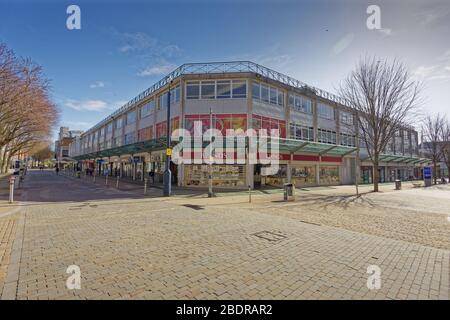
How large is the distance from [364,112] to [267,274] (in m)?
22.9

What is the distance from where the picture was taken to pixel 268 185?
24484mm

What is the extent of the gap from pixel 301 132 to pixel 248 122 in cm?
930

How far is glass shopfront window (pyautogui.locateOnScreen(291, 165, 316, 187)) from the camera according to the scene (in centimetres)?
2572

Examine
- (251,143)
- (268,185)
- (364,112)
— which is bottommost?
(268,185)

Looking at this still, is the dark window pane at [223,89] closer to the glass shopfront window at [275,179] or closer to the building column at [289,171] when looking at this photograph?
the glass shopfront window at [275,179]

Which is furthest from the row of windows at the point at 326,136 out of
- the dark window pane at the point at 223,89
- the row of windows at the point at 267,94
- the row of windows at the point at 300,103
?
the dark window pane at the point at 223,89

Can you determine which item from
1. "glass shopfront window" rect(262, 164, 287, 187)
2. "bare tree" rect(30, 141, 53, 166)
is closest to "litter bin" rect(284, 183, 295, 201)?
"glass shopfront window" rect(262, 164, 287, 187)

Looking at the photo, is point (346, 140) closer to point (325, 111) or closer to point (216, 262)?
point (325, 111)

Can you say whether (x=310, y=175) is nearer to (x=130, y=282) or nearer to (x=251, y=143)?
(x=251, y=143)

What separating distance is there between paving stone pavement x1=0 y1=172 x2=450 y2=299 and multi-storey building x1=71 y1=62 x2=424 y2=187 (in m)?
14.4

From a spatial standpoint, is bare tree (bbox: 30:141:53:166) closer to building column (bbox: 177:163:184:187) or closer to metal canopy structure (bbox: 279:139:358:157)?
building column (bbox: 177:163:184:187)

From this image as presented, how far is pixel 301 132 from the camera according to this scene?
1081 inches

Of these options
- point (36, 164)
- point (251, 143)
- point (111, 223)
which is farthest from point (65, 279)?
point (36, 164)

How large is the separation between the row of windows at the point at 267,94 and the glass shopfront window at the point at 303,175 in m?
8.11
